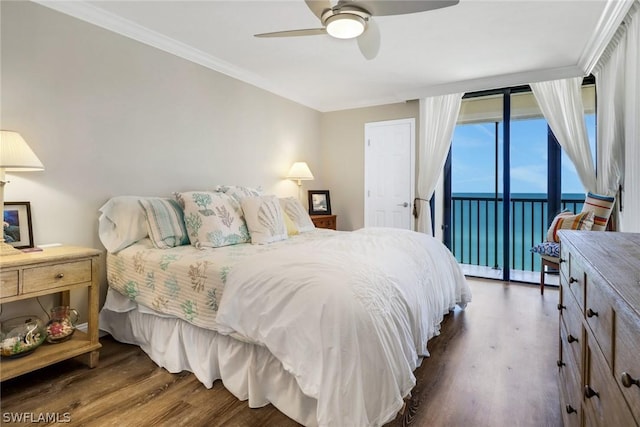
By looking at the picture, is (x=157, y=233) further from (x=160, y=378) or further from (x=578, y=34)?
(x=578, y=34)

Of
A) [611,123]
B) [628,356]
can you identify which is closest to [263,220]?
[628,356]

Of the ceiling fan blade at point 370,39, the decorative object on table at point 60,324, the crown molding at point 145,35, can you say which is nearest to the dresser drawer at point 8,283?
the decorative object on table at point 60,324

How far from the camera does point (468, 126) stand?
4.57m

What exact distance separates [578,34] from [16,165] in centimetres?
423

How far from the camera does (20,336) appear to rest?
1.92m

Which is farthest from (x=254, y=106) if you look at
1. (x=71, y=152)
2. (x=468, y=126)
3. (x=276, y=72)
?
(x=468, y=126)

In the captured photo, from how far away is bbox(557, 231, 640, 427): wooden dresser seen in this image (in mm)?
679

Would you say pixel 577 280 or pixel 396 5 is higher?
pixel 396 5

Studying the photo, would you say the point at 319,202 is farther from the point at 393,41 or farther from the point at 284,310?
the point at 284,310

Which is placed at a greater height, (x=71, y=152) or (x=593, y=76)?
(x=593, y=76)

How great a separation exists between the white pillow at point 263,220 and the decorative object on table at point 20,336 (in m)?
1.40

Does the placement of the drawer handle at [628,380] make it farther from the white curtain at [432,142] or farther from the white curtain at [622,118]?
the white curtain at [432,142]

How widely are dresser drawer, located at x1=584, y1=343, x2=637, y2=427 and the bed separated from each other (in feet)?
2.23

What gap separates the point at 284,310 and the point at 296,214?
1.88m
